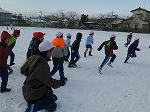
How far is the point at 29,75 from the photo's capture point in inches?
168

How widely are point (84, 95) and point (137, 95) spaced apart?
4.97ft

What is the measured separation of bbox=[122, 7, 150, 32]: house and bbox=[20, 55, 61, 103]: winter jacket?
57.5 m

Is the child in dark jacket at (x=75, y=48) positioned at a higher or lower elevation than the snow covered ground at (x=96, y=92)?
higher

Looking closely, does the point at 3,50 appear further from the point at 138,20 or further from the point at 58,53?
the point at 138,20

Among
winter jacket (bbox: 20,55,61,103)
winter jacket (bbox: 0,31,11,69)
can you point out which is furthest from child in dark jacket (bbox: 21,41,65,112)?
winter jacket (bbox: 0,31,11,69)

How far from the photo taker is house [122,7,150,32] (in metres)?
62.4

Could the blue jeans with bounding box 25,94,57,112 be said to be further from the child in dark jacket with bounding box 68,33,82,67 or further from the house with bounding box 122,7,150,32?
the house with bounding box 122,7,150,32

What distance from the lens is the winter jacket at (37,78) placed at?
411cm

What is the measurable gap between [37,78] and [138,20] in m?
63.0

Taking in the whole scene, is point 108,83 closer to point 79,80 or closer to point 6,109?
point 79,80

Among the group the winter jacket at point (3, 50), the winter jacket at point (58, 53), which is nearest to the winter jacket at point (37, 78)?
the winter jacket at point (3, 50)

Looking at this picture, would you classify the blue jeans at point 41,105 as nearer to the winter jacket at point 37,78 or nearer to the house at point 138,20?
the winter jacket at point 37,78

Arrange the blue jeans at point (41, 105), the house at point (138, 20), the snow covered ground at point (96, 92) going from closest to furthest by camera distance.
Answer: the blue jeans at point (41, 105)
the snow covered ground at point (96, 92)
the house at point (138, 20)

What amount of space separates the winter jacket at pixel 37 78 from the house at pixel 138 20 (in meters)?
57.5
